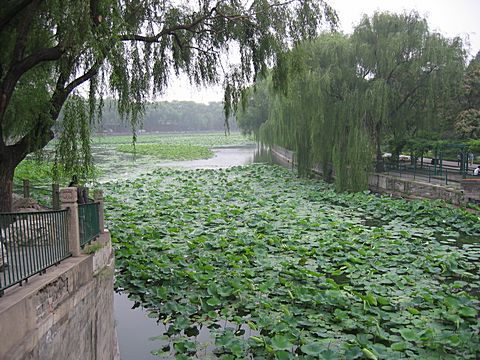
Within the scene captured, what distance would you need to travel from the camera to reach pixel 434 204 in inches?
469

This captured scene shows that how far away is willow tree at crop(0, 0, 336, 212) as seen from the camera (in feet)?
18.2

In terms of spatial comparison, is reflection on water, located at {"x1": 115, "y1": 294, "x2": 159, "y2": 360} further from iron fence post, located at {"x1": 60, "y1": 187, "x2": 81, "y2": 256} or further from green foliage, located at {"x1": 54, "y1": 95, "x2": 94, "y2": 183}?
green foliage, located at {"x1": 54, "y1": 95, "x2": 94, "y2": 183}

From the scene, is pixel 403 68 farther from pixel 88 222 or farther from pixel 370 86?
pixel 88 222

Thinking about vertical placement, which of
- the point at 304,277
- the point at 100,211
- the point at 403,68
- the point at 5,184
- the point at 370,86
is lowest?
the point at 304,277

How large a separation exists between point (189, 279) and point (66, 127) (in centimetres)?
301

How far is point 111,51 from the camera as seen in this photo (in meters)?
5.70

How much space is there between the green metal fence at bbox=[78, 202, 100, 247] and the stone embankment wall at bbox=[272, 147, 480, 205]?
406 inches

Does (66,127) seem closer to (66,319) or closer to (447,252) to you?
(66,319)

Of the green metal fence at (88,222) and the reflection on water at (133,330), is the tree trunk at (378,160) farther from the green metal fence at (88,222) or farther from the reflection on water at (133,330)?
the green metal fence at (88,222)

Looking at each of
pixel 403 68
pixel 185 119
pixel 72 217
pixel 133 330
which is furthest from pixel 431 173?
pixel 185 119

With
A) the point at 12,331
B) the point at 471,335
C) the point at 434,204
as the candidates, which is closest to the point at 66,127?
the point at 12,331

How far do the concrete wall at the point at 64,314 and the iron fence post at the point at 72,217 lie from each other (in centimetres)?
15

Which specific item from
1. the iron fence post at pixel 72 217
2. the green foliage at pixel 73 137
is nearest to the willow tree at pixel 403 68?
the green foliage at pixel 73 137

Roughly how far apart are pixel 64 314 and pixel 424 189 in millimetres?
12671
